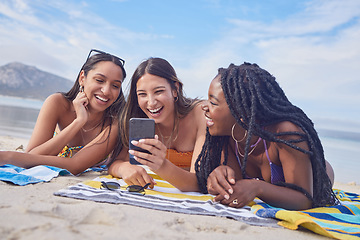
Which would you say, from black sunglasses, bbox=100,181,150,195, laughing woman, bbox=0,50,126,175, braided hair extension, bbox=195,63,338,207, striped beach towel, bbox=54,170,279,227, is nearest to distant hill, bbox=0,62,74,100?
laughing woman, bbox=0,50,126,175

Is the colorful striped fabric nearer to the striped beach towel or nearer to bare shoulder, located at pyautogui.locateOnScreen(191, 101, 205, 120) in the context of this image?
the striped beach towel

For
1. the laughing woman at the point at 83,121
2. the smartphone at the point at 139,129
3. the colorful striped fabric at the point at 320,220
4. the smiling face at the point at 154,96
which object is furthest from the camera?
the laughing woman at the point at 83,121

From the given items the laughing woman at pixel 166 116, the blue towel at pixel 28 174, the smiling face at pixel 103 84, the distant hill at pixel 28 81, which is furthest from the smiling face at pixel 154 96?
the distant hill at pixel 28 81

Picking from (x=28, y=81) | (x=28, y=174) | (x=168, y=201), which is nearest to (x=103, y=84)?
(x=28, y=174)

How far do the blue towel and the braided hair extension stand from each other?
2093mm

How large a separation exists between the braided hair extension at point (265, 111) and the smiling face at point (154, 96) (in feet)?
2.85

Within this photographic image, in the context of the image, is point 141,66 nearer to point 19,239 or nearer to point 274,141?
point 274,141

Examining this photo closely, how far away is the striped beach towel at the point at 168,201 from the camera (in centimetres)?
229

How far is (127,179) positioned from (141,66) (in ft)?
4.94

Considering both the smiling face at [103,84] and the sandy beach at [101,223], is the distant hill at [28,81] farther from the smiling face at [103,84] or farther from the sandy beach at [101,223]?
the sandy beach at [101,223]

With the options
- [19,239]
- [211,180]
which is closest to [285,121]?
[211,180]

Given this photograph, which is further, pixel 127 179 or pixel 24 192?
pixel 127 179

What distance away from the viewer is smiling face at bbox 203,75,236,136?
9.21 feet

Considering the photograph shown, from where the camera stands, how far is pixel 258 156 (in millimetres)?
3004
